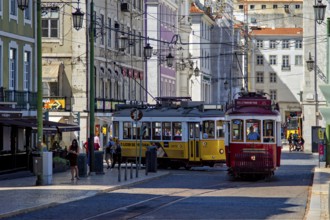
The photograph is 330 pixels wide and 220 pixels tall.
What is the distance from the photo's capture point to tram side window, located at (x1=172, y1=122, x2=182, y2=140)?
52.5 metres

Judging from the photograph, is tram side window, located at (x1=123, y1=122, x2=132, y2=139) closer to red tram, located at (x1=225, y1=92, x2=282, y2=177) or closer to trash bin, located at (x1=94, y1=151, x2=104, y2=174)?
trash bin, located at (x1=94, y1=151, x2=104, y2=174)

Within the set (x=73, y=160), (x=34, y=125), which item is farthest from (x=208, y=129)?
(x=73, y=160)

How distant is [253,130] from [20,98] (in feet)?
42.6

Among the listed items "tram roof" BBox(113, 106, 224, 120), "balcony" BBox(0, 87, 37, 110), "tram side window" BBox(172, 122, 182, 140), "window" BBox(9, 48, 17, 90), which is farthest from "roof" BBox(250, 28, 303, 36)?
"window" BBox(9, 48, 17, 90)

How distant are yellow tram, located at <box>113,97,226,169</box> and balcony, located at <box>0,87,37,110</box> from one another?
15.6ft

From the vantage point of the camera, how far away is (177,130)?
2074 inches

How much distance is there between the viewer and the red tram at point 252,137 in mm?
40688

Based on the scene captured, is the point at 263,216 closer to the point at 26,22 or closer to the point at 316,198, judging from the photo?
the point at 316,198

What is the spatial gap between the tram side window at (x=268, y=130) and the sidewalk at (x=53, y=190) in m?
4.96

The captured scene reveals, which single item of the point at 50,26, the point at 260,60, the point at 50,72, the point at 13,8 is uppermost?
the point at 260,60

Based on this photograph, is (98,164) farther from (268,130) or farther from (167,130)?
(167,130)

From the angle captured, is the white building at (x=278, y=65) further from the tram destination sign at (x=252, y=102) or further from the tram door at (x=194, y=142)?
the tram destination sign at (x=252, y=102)

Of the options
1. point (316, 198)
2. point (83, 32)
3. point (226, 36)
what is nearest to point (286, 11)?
point (226, 36)

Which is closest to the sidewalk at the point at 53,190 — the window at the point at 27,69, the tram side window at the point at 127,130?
the window at the point at 27,69
